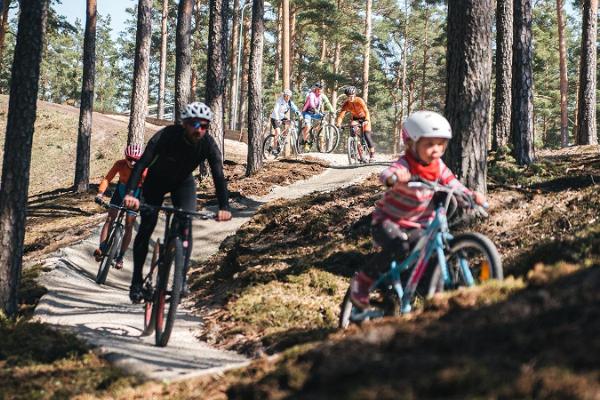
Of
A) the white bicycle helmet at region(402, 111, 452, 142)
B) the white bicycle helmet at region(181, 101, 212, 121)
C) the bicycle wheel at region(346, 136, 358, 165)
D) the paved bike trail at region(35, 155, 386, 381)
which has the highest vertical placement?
the bicycle wheel at region(346, 136, 358, 165)

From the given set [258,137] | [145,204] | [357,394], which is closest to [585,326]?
[357,394]

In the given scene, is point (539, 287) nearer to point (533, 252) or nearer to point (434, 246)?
point (434, 246)

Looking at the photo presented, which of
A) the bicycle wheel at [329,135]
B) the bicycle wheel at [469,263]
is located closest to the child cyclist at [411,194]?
the bicycle wheel at [469,263]

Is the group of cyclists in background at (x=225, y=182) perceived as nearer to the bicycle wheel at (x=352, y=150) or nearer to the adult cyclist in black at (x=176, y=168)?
the adult cyclist in black at (x=176, y=168)

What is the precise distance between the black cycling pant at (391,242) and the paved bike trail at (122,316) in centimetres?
147

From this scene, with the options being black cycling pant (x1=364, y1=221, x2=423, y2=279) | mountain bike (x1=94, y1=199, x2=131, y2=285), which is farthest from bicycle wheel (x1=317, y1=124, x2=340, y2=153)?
black cycling pant (x1=364, y1=221, x2=423, y2=279)

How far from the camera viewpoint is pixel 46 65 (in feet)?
281

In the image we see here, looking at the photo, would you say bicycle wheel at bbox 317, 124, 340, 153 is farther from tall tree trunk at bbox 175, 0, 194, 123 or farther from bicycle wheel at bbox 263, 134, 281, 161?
tall tree trunk at bbox 175, 0, 194, 123

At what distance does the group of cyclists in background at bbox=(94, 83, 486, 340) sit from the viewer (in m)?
5.28

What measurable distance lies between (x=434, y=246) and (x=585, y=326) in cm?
177

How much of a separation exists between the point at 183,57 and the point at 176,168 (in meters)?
15.3

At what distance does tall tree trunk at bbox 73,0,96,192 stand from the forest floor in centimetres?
956

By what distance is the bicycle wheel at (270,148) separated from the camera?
21305 millimetres

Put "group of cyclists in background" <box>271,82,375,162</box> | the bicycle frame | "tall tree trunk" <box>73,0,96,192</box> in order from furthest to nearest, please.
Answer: "tall tree trunk" <box>73,0,96,192</box> → "group of cyclists in background" <box>271,82,375,162</box> → the bicycle frame
